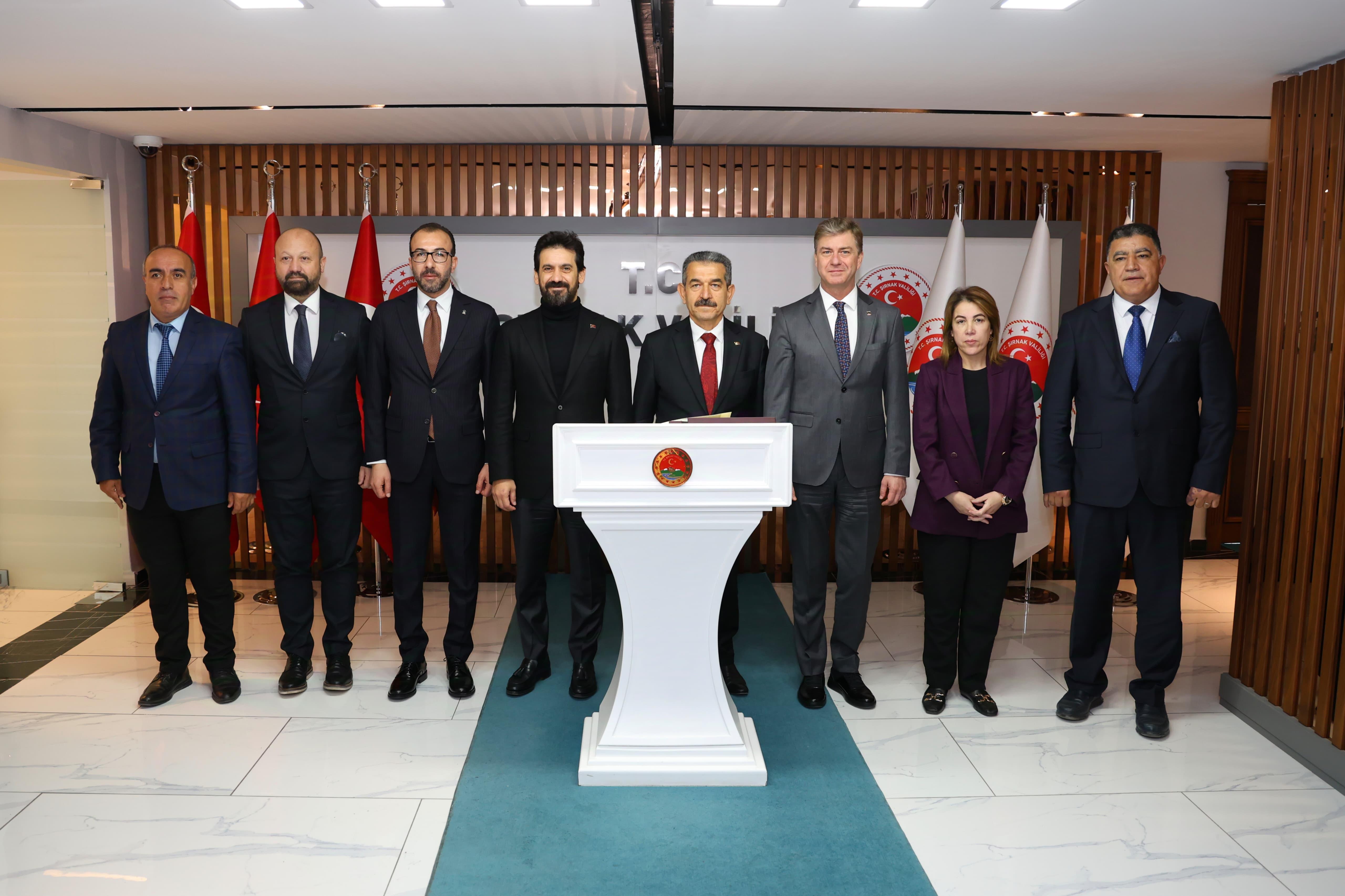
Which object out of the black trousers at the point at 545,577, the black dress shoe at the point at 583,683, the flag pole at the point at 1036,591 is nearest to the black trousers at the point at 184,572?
the black trousers at the point at 545,577

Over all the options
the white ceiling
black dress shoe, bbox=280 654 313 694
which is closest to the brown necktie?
the white ceiling

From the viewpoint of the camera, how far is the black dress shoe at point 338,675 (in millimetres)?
3820

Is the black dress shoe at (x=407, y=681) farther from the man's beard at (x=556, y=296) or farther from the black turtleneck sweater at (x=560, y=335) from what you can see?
the man's beard at (x=556, y=296)

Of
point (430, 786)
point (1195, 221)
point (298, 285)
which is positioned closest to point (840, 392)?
point (430, 786)

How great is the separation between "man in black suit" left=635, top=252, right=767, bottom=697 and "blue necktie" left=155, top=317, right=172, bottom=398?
1826mm

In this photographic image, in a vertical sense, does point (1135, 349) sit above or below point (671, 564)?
above

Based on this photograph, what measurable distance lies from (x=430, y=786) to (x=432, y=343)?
1.66 metres

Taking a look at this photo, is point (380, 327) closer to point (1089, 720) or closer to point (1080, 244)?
point (1089, 720)

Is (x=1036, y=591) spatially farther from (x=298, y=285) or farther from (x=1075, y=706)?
(x=298, y=285)

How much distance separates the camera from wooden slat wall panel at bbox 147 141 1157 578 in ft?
17.8

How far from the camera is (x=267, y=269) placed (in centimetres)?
505

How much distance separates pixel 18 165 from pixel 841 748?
474 centimetres

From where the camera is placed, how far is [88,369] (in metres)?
5.20

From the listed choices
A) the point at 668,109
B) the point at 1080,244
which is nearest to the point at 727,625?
the point at 668,109
